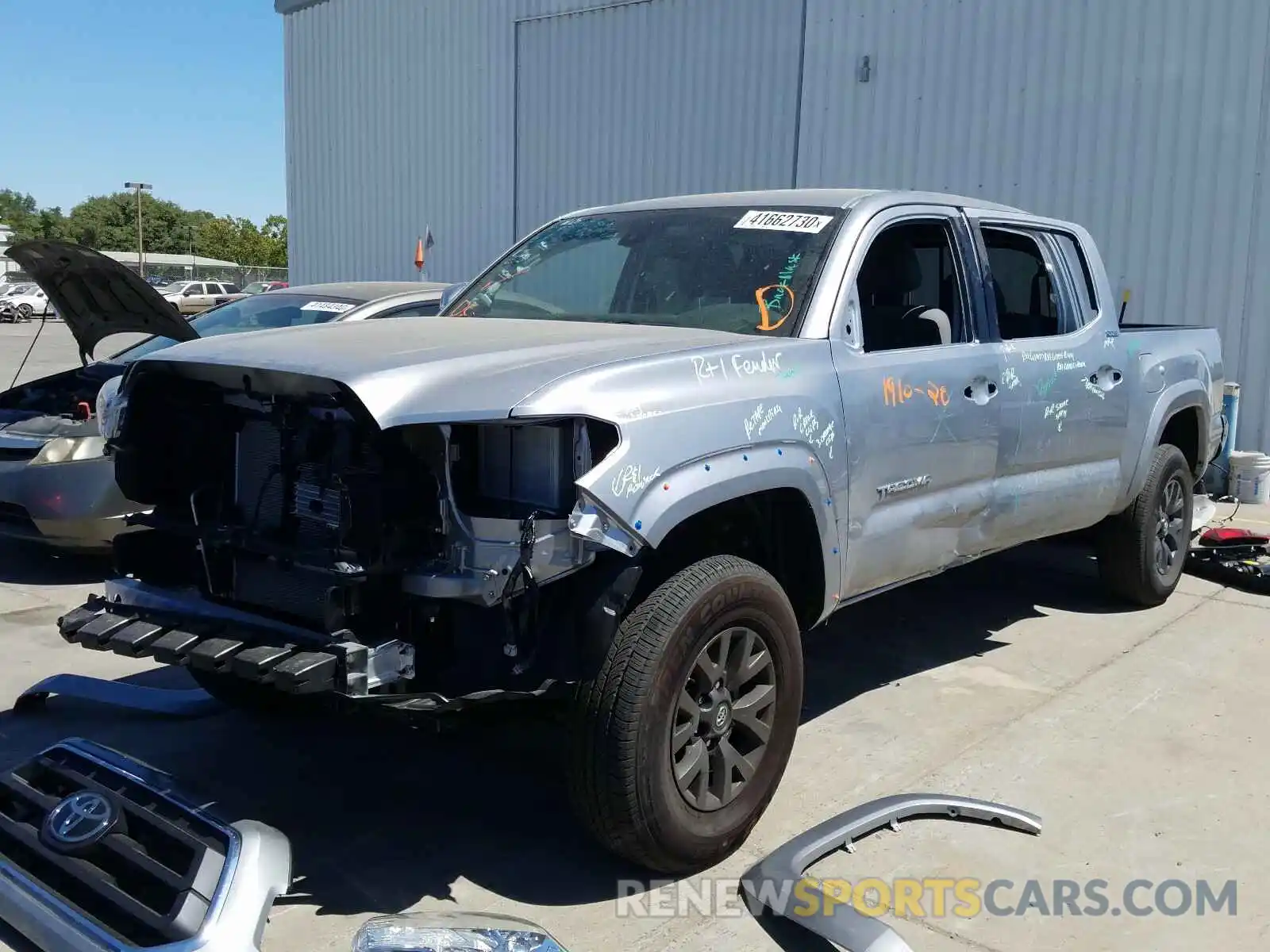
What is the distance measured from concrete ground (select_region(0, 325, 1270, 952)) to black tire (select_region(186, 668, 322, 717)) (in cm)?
8

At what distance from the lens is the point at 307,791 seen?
3920 mm

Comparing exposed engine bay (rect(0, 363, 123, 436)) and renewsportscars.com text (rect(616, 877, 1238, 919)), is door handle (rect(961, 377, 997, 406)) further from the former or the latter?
exposed engine bay (rect(0, 363, 123, 436))

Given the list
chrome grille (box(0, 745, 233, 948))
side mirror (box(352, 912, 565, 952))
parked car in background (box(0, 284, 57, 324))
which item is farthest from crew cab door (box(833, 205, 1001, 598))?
parked car in background (box(0, 284, 57, 324))

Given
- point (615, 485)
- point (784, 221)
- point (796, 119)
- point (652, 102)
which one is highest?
point (652, 102)

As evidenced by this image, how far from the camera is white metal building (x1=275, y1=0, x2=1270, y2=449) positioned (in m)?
9.59

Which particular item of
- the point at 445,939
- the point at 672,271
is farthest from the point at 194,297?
the point at 445,939

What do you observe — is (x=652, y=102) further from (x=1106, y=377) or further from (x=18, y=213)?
(x=18, y=213)

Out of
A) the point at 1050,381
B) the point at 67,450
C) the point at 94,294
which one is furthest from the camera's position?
the point at 67,450

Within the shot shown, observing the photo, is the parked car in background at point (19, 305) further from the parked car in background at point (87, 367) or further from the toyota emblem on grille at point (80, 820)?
the toyota emblem on grille at point (80, 820)

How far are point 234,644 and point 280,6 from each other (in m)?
17.3

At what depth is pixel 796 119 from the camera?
12.1 m

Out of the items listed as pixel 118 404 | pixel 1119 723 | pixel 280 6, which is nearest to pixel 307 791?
pixel 118 404

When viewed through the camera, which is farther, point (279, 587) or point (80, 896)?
point (279, 587)

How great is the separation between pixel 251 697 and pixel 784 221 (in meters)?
2.64
